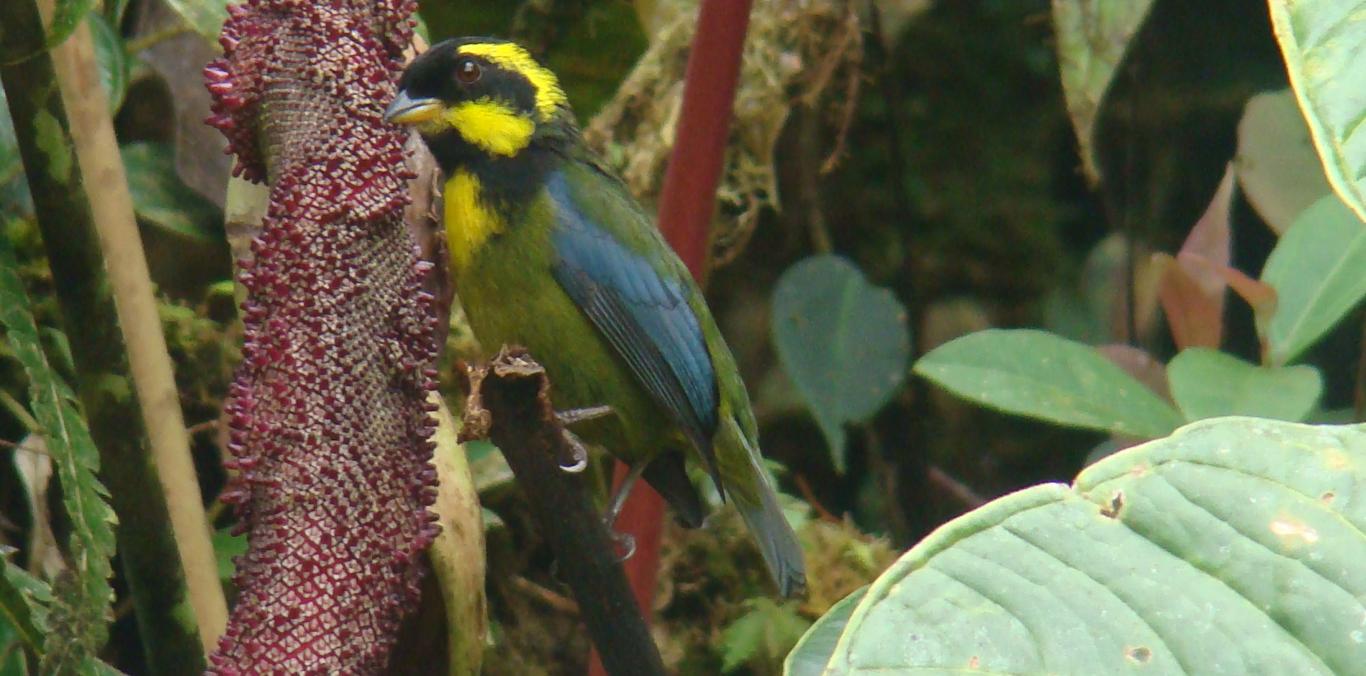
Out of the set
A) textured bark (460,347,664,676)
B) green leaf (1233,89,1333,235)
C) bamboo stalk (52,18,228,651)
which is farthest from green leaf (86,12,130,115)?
green leaf (1233,89,1333,235)

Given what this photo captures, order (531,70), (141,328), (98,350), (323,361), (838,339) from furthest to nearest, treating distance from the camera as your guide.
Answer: (838,339) < (531,70) < (141,328) < (98,350) < (323,361)

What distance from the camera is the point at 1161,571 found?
88 cm

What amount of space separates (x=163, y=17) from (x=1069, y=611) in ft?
6.18

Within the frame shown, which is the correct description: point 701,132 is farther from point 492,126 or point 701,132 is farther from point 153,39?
point 153,39

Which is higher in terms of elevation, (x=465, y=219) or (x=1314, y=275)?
(x=465, y=219)

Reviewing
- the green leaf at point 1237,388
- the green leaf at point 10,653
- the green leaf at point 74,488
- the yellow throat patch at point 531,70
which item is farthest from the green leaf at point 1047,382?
the green leaf at point 10,653

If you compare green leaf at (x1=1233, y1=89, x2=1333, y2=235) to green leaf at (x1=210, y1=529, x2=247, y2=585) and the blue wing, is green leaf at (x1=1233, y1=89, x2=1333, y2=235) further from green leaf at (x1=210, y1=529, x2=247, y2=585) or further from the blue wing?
green leaf at (x1=210, y1=529, x2=247, y2=585)

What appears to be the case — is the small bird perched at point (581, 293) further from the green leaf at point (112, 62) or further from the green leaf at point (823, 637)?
the green leaf at point (823, 637)

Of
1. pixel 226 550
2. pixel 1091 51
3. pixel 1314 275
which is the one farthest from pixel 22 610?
pixel 1091 51

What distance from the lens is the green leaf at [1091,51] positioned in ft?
7.38

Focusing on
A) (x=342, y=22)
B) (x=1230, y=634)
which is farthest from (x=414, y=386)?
(x=1230, y=634)

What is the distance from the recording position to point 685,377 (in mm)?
2092

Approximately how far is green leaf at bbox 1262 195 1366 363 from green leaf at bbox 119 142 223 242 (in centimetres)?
142

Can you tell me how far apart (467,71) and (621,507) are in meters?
0.65
